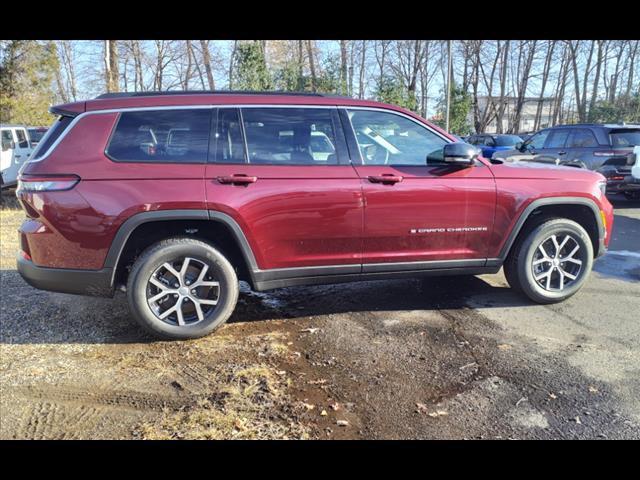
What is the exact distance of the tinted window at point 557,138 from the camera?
1038 cm

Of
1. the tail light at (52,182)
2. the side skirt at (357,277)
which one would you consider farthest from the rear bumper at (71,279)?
the side skirt at (357,277)

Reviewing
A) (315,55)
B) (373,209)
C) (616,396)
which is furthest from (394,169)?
(315,55)

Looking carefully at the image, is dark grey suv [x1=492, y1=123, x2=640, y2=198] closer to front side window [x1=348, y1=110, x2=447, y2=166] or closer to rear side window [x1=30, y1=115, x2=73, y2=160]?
front side window [x1=348, y1=110, x2=447, y2=166]

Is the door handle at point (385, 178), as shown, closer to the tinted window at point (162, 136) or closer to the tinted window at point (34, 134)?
the tinted window at point (162, 136)

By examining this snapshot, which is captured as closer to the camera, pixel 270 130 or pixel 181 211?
pixel 181 211

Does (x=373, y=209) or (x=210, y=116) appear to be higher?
(x=210, y=116)

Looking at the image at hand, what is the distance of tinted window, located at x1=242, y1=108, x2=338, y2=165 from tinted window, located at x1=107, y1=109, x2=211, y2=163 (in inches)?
14.2

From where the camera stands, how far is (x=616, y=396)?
9.45 feet

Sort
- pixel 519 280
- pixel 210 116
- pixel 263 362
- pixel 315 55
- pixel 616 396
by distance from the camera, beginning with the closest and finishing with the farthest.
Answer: pixel 616 396, pixel 263 362, pixel 210 116, pixel 519 280, pixel 315 55

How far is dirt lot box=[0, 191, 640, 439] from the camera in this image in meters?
2.61

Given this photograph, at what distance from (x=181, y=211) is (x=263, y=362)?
Answer: 1261 mm

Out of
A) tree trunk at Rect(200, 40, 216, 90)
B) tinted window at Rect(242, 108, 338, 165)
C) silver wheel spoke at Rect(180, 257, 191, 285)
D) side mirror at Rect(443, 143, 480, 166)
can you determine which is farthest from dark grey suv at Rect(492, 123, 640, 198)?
tree trunk at Rect(200, 40, 216, 90)

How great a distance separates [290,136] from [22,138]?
11681 millimetres
